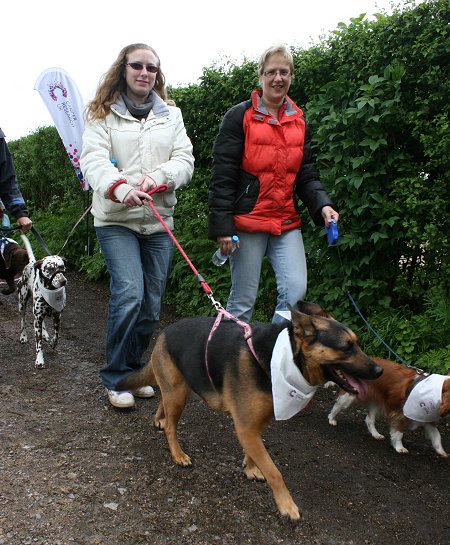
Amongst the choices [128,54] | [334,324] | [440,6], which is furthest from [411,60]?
[334,324]

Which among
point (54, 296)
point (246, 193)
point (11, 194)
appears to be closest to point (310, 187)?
point (246, 193)

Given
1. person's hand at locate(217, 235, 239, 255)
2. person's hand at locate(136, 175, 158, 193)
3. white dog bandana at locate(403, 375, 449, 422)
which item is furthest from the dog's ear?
person's hand at locate(136, 175, 158, 193)

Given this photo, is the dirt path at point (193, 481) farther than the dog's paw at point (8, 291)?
No

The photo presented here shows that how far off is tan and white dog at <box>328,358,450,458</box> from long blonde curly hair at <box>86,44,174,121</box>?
2.95 meters

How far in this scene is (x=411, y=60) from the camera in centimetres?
539

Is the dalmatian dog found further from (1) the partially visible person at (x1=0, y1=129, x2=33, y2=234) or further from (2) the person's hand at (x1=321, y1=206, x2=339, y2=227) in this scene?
(2) the person's hand at (x1=321, y1=206, x2=339, y2=227)

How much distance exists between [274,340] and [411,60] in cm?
345

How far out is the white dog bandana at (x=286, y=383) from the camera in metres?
3.21

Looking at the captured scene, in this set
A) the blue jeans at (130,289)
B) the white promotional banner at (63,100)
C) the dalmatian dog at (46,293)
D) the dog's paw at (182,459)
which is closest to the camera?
the dog's paw at (182,459)

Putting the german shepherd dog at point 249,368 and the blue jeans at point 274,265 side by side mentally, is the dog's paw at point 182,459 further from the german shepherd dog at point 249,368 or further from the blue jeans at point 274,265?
the blue jeans at point 274,265

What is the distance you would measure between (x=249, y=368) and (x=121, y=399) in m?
1.71

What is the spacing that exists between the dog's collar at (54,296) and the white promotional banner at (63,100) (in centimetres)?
443

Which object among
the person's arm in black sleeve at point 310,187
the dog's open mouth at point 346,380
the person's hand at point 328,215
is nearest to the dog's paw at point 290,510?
the dog's open mouth at point 346,380

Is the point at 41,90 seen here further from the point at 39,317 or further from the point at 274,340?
the point at 274,340
